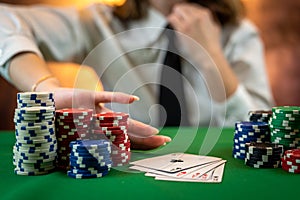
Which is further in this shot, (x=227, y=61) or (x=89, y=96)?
(x=227, y=61)

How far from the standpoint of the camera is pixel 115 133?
1.19 metres

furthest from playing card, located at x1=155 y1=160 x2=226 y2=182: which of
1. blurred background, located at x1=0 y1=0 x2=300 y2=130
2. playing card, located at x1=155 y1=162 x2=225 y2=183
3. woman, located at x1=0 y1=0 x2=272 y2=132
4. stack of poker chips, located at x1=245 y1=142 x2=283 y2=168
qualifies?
blurred background, located at x1=0 y1=0 x2=300 y2=130

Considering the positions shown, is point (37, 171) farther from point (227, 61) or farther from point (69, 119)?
point (227, 61)

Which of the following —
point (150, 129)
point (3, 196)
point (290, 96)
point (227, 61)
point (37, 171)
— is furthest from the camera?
point (290, 96)

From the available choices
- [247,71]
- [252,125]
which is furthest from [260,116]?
[247,71]

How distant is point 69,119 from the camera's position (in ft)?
3.81

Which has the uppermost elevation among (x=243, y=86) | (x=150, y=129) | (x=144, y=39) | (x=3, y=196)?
(x=144, y=39)

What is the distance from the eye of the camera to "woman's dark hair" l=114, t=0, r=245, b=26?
2.51 metres

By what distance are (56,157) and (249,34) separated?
69.6 inches

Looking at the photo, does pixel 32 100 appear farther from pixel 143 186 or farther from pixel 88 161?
pixel 143 186

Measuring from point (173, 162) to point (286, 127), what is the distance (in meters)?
0.37

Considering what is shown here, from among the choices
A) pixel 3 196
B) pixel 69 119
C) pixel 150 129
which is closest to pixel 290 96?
pixel 150 129

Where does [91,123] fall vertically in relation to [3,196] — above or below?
above

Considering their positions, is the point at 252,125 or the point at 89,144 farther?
the point at 252,125
